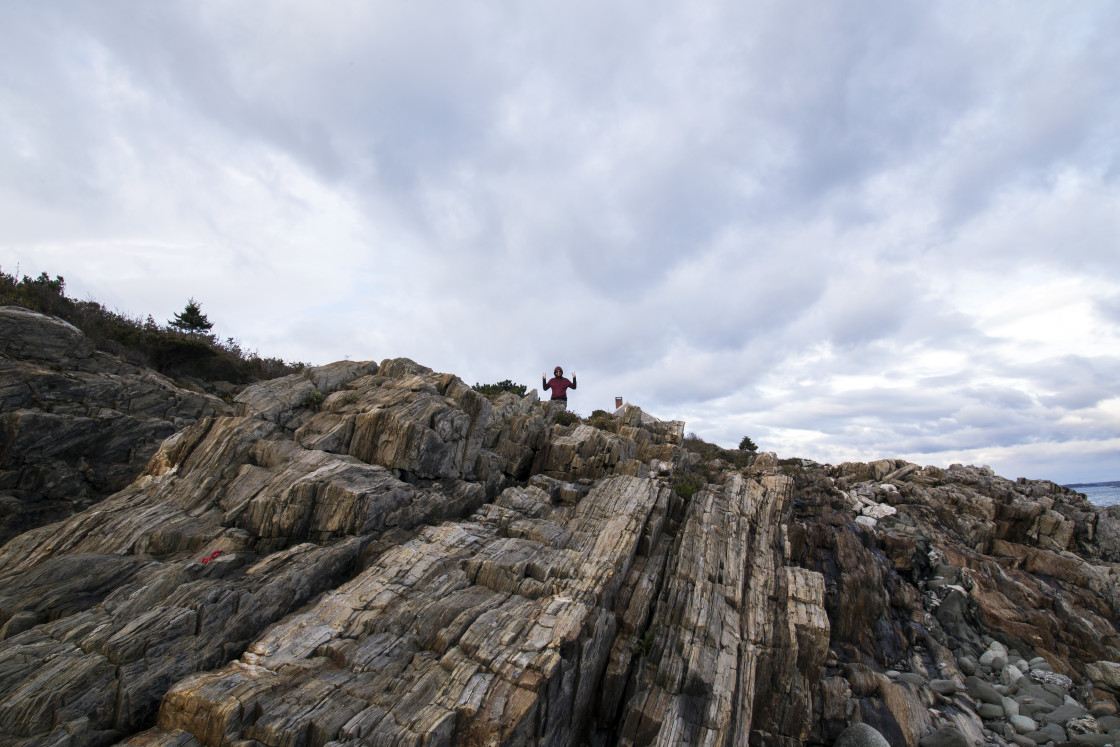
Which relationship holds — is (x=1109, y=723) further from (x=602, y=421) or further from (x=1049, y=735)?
(x=602, y=421)

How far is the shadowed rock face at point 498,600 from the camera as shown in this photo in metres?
10.3

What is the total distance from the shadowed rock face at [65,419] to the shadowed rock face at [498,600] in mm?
3428

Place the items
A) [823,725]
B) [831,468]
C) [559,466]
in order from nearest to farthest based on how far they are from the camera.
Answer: [823,725] → [559,466] → [831,468]

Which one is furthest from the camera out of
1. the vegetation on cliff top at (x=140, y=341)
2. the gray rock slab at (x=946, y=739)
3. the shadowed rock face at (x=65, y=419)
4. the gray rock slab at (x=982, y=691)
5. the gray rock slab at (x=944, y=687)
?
the vegetation on cliff top at (x=140, y=341)

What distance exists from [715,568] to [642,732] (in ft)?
22.4

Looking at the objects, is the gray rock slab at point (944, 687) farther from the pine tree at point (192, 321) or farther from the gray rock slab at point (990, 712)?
the pine tree at point (192, 321)

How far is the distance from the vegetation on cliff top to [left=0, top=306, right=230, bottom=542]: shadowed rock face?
342cm

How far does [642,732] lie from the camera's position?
40.9ft

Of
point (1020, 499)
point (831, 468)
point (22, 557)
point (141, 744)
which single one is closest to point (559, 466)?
point (141, 744)

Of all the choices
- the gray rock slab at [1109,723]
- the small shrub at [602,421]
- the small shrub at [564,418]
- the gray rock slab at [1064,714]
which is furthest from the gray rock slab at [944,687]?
the small shrub at [564,418]

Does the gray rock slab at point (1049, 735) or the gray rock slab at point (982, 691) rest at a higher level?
the gray rock slab at point (982, 691)

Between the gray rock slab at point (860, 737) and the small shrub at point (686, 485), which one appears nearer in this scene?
the gray rock slab at point (860, 737)

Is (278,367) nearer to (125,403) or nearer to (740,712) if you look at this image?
(125,403)

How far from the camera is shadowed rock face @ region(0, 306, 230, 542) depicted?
1731 centimetres
